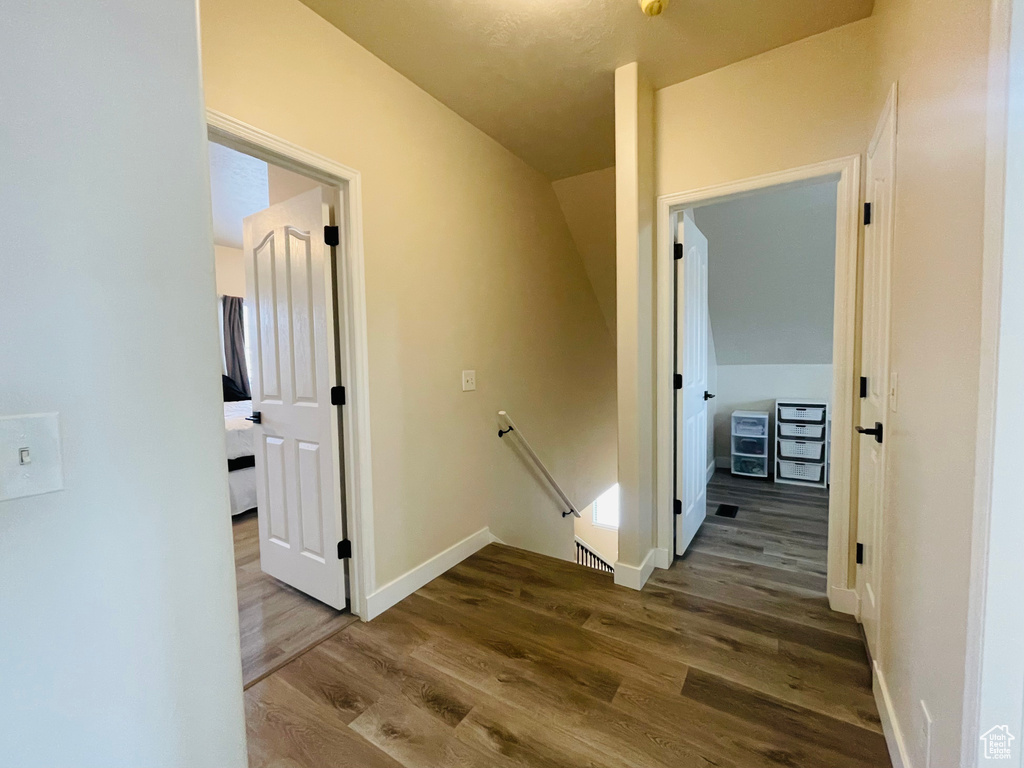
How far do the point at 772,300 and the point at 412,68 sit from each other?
3.51 metres

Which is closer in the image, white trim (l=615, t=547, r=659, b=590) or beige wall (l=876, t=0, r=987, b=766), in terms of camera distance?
beige wall (l=876, t=0, r=987, b=766)

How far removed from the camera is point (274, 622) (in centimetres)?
204

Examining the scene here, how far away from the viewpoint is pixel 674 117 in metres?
2.29

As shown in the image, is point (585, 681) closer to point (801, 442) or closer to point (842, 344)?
point (842, 344)

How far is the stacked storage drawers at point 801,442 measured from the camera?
3.91 meters

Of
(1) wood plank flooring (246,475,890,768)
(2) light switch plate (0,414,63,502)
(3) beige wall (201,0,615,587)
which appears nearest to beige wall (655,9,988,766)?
(1) wood plank flooring (246,475,890,768)

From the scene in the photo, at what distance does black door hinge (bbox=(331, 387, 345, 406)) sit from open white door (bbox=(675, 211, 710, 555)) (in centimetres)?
185

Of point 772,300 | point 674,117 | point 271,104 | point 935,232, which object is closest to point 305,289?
point 271,104

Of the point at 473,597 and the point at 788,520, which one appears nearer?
the point at 473,597

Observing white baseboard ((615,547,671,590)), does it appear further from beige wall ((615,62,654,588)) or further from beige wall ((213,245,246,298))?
beige wall ((213,245,246,298))

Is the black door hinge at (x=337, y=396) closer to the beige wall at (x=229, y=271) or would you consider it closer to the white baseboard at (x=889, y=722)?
the white baseboard at (x=889, y=722)

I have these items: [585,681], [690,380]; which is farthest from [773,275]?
[585,681]

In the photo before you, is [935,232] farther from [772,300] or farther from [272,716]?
[772,300]

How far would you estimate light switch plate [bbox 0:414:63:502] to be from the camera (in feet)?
1.90
